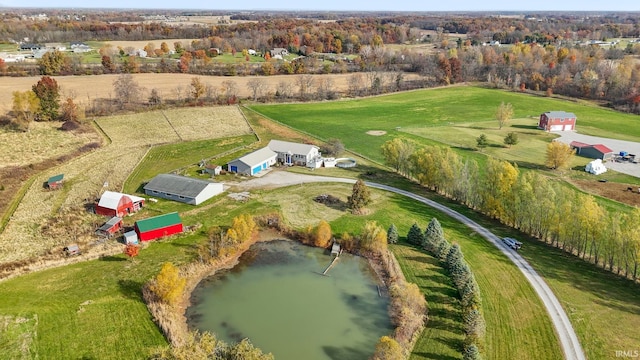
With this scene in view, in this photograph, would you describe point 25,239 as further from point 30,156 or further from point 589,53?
point 589,53

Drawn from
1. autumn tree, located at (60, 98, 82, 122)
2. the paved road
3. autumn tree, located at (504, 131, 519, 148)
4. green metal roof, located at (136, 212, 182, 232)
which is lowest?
the paved road

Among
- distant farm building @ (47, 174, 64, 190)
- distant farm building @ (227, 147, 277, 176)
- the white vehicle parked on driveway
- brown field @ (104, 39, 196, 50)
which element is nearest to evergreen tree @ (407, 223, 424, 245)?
the white vehicle parked on driveway

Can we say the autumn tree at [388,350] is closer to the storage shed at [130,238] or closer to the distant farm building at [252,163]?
the storage shed at [130,238]

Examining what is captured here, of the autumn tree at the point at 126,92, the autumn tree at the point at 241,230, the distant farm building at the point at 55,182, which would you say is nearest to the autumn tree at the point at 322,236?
the autumn tree at the point at 241,230

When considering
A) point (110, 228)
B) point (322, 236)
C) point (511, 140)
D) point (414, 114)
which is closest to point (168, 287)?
point (110, 228)

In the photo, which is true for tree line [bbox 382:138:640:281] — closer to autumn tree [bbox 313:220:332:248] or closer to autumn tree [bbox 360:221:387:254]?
autumn tree [bbox 360:221:387:254]

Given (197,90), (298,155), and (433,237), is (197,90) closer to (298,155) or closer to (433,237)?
(298,155)
